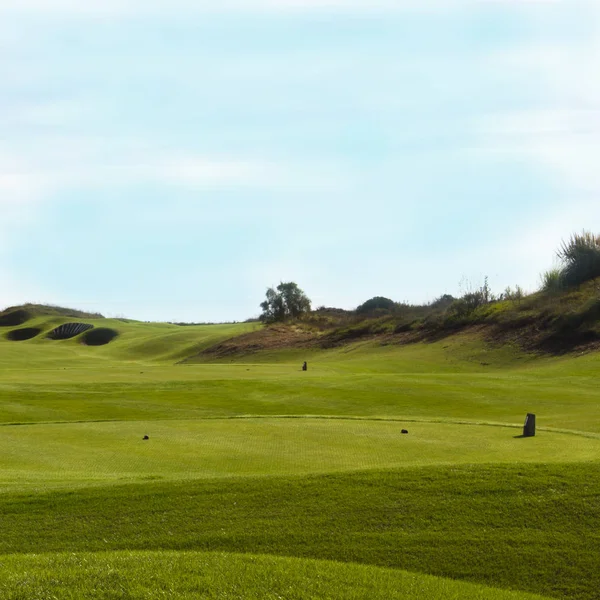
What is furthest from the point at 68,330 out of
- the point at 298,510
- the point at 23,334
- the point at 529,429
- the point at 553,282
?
the point at 298,510

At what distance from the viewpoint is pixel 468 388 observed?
92.2 ft

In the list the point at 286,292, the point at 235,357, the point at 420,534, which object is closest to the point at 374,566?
the point at 420,534

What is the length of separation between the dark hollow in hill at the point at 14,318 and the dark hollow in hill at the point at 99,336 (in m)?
17.2

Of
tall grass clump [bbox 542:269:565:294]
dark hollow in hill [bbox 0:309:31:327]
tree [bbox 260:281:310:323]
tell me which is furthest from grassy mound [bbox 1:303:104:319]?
tall grass clump [bbox 542:269:565:294]

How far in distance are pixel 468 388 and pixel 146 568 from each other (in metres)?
22.0

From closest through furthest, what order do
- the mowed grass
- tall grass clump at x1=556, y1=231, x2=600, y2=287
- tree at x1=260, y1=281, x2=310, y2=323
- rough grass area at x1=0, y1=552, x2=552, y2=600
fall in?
rough grass area at x1=0, y1=552, x2=552, y2=600, the mowed grass, tall grass clump at x1=556, y1=231, x2=600, y2=287, tree at x1=260, y1=281, x2=310, y2=323

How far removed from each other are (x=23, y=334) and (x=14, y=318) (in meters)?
12.8

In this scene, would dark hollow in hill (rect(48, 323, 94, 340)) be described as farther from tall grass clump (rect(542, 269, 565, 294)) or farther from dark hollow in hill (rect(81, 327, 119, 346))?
tall grass clump (rect(542, 269, 565, 294))

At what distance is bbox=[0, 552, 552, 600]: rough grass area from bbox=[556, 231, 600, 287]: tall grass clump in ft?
171

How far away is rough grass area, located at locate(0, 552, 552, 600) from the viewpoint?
6977mm

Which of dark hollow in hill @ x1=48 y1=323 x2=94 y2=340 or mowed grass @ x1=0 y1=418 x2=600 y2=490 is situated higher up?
dark hollow in hill @ x1=48 y1=323 x2=94 y2=340

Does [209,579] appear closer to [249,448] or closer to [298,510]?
[298,510]

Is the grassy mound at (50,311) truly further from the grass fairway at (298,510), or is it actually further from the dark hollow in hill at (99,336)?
the grass fairway at (298,510)

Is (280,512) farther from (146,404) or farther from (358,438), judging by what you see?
(146,404)
